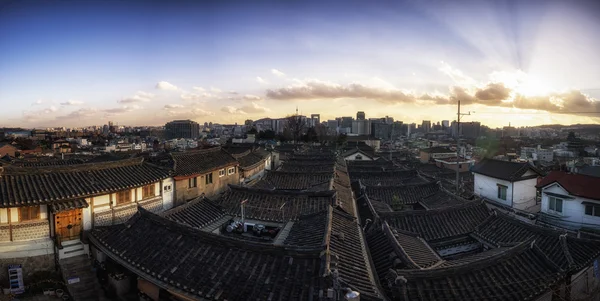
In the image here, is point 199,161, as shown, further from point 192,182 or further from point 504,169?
point 504,169

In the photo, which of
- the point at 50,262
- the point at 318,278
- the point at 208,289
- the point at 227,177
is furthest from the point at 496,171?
the point at 50,262

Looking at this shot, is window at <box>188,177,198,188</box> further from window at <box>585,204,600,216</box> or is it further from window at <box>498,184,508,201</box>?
window at <box>585,204,600,216</box>

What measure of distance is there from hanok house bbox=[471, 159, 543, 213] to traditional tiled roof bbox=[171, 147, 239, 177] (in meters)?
23.7

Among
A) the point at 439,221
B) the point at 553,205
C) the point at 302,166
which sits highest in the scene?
the point at 302,166

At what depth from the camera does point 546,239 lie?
51.7 feet

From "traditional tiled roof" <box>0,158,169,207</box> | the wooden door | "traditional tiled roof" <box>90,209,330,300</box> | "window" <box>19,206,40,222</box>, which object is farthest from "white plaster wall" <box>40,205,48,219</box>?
"traditional tiled roof" <box>90,209,330,300</box>

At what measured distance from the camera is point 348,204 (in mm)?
21031

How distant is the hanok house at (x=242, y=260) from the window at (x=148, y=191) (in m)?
4.08

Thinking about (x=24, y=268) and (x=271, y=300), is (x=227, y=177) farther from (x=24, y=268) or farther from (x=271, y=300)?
(x=271, y=300)

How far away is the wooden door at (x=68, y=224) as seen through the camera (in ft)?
48.7

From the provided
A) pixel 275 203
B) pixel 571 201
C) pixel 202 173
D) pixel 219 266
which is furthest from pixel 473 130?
pixel 219 266

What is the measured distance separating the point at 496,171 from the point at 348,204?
16.9m

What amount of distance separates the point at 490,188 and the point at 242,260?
28142mm

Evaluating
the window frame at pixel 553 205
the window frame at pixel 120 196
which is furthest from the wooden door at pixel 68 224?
the window frame at pixel 553 205
